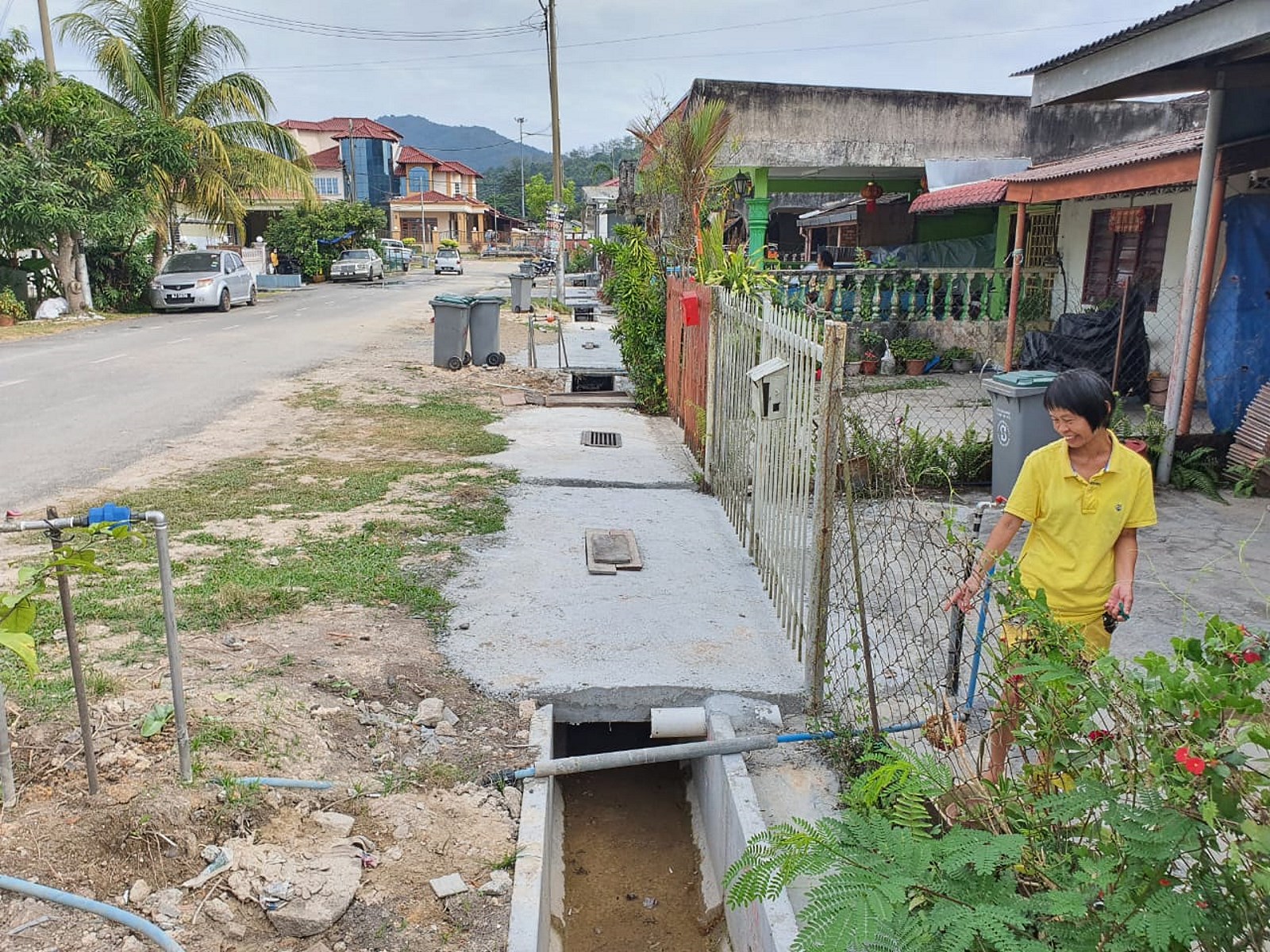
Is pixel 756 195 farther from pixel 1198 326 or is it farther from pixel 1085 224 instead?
pixel 1198 326

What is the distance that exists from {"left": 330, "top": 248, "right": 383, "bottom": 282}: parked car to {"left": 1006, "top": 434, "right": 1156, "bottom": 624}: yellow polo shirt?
Answer: 130 ft

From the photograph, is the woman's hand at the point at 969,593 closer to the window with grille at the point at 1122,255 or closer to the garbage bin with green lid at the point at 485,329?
the window with grille at the point at 1122,255

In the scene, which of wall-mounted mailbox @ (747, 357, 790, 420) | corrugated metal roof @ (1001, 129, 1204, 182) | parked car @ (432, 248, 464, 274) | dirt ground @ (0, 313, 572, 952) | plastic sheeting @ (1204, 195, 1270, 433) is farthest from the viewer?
parked car @ (432, 248, 464, 274)

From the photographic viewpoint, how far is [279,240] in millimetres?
38656

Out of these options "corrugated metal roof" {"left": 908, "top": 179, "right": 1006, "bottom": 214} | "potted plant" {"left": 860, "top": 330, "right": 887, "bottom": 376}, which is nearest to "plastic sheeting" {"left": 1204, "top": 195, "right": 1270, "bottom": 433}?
"corrugated metal roof" {"left": 908, "top": 179, "right": 1006, "bottom": 214}

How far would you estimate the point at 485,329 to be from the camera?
14.2 metres

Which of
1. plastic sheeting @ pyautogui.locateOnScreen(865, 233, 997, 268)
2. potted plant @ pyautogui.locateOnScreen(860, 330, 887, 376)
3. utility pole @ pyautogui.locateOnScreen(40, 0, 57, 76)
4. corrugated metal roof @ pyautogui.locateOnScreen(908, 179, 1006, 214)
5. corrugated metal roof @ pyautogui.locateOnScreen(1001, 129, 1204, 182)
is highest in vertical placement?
utility pole @ pyautogui.locateOnScreen(40, 0, 57, 76)

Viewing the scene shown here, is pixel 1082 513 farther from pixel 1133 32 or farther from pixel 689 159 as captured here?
pixel 689 159

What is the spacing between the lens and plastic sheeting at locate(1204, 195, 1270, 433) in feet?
26.2

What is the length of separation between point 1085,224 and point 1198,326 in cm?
584

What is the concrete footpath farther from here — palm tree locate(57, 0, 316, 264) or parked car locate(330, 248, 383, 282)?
parked car locate(330, 248, 383, 282)

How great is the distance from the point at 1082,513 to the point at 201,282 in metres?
24.0

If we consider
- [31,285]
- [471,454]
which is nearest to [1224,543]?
[471,454]

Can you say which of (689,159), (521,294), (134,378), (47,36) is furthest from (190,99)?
(689,159)
